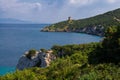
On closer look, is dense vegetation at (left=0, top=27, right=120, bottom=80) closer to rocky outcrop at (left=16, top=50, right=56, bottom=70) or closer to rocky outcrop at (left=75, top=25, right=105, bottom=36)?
rocky outcrop at (left=16, top=50, right=56, bottom=70)

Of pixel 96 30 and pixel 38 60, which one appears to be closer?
pixel 38 60

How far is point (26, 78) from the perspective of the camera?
3064 centimetres

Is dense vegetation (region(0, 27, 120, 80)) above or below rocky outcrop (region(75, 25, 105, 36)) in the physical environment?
above

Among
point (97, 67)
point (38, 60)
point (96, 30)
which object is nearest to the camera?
point (97, 67)

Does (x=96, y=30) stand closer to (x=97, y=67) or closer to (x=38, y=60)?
(x=38, y=60)

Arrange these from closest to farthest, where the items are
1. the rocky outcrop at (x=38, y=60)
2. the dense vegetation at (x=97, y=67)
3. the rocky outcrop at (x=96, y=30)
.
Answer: the dense vegetation at (x=97, y=67), the rocky outcrop at (x=38, y=60), the rocky outcrop at (x=96, y=30)

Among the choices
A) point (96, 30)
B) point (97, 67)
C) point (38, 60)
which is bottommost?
point (96, 30)

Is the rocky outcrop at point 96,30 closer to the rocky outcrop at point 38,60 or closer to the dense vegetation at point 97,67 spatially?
the rocky outcrop at point 38,60

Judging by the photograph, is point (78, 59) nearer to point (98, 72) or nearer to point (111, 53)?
point (111, 53)

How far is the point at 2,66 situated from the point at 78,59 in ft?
107

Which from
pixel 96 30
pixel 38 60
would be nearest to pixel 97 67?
pixel 38 60

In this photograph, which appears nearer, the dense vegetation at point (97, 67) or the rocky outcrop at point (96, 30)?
the dense vegetation at point (97, 67)

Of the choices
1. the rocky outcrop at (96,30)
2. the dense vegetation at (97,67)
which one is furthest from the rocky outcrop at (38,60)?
the rocky outcrop at (96,30)

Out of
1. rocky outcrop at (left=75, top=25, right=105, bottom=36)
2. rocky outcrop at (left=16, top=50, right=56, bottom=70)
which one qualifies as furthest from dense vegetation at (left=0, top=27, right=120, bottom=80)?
rocky outcrop at (left=75, top=25, right=105, bottom=36)
